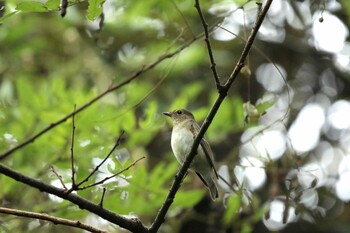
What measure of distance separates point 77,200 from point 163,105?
426 cm

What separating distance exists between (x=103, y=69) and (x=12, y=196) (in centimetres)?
304

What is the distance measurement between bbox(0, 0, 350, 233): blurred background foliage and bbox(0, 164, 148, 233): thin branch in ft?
1.21

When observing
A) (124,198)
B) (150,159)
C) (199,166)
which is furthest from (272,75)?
(124,198)

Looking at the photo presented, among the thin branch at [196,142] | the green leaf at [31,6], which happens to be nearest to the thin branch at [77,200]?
Result: the thin branch at [196,142]

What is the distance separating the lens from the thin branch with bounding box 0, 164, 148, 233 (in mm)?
2695

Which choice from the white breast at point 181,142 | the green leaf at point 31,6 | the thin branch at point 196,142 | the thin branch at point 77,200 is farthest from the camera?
the white breast at point 181,142

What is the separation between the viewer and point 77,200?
2.85m

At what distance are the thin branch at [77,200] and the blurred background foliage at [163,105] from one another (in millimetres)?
370

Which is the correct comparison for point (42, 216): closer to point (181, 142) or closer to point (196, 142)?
point (196, 142)

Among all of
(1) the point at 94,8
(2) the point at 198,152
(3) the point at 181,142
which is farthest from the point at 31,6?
(2) the point at 198,152

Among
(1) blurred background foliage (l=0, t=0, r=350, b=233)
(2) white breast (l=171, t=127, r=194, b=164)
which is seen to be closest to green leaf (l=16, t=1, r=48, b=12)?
(1) blurred background foliage (l=0, t=0, r=350, b=233)

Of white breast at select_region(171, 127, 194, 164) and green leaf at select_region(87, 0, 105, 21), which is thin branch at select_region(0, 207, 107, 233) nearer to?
green leaf at select_region(87, 0, 105, 21)

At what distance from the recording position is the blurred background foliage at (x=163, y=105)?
4.14 metres

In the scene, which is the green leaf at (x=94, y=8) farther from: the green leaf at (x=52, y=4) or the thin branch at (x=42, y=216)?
the thin branch at (x=42, y=216)
